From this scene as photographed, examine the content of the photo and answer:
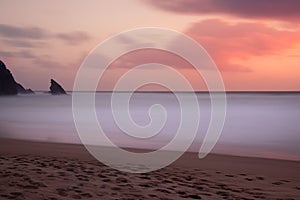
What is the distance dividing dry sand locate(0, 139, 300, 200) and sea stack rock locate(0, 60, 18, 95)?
339 ft

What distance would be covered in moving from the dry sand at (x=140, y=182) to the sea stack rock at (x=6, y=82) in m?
103

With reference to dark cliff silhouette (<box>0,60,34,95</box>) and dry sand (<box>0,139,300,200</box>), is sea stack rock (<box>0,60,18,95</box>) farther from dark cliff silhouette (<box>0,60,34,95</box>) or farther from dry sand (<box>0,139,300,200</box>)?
dry sand (<box>0,139,300,200</box>)

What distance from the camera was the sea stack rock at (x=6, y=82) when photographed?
10750 cm

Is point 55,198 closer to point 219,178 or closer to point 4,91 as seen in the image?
point 219,178

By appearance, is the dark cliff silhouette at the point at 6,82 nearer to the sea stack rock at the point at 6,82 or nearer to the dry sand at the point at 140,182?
the sea stack rock at the point at 6,82

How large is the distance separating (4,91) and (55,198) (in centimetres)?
11100

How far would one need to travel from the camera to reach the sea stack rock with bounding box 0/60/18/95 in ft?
353

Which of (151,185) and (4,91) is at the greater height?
(4,91)

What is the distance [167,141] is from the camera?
20.9 metres

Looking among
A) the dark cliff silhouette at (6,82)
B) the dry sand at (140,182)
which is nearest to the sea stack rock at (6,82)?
the dark cliff silhouette at (6,82)

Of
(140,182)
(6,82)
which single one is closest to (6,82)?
(6,82)

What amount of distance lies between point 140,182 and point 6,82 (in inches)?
4289

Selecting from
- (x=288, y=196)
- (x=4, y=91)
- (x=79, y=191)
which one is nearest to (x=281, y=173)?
(x=288, y=196)

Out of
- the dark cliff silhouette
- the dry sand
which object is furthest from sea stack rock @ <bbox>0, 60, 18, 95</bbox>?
the dry sand
